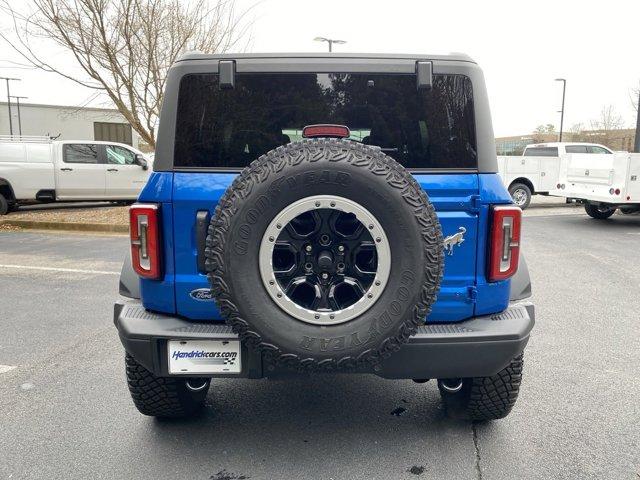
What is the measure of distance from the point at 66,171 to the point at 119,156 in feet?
4.24

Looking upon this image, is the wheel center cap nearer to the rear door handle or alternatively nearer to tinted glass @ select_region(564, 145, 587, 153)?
the rear door handle

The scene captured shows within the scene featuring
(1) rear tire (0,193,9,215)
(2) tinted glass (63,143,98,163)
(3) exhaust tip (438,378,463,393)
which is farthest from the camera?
(2) tinted glass (63,143,98,163)

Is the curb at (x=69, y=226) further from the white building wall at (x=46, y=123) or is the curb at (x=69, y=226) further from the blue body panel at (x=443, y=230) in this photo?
the white building wall at (x=46, y=123)

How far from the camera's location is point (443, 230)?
238cm

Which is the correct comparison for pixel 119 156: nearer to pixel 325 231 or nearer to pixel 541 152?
pixel 325 231

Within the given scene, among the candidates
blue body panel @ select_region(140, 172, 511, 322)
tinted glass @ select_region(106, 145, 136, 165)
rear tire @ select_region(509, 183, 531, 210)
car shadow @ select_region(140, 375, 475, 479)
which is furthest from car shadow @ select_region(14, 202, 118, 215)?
blue body panel @ select_region(140, 172, 511, 322)

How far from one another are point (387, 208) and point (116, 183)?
40.2ft

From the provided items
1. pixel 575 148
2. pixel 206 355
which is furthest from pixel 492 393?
pixel 575 148

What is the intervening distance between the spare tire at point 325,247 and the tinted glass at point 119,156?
12.0 meters

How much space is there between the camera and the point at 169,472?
8.23ft

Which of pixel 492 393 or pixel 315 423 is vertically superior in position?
pixel 492 393

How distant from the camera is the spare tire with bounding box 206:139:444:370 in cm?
208

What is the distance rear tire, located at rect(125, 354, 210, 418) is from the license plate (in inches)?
15.1

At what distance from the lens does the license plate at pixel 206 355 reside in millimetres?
2348
